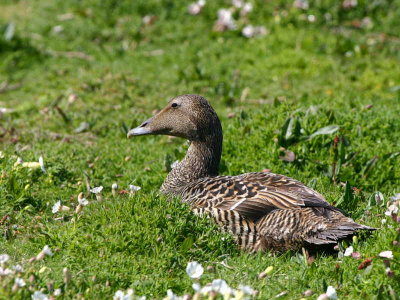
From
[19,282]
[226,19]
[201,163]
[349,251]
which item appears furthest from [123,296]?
[226,19]

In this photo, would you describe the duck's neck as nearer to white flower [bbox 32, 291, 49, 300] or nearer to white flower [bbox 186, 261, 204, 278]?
white flower [bbox 186, 261, 204, 278]

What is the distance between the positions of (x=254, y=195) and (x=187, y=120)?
1170mm

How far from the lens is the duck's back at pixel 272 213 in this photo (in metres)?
5.10

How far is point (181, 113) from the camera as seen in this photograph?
6.31 m

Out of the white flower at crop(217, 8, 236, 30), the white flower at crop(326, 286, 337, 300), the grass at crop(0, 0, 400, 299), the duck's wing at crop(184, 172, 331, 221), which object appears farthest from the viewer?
the white flower at crop(217, 8, 236, 30)

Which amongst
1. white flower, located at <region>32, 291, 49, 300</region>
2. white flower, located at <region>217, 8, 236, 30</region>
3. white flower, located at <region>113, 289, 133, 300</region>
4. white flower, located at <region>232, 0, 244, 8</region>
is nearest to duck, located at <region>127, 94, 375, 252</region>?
A: white flower, located at <region>113, 289, 133, 300</region>

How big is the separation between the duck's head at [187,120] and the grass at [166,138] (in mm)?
684

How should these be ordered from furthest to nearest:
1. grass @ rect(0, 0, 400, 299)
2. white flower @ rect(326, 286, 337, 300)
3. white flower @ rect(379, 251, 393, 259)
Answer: grass @ rect(0, 0, 400, 299)
white flower @ rect(379, 251, 393, 259)
white flower @ rect(326, 286, 337, 300)

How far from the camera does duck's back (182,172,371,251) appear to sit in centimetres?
510

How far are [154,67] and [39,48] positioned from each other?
193 cm

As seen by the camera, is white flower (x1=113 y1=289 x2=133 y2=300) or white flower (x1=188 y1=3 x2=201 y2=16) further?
white flower (x1=188 y1=3 x2=201 y2=16)

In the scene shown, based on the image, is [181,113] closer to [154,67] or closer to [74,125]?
[74,125]

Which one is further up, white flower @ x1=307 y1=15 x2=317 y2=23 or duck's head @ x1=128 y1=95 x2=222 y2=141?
duck's head @ x1=128 y1=95 x2=222 y2=141

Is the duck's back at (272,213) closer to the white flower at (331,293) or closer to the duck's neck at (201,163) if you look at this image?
the duck's neck at (201,163)
